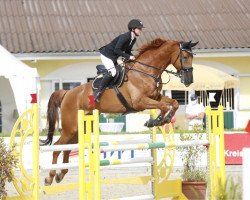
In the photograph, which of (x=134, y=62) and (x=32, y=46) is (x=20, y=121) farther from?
(x=32, y=46)

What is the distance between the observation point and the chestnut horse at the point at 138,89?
10.6 m

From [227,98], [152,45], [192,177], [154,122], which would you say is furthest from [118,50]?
[227,98]

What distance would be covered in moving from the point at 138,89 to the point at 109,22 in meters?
13.4

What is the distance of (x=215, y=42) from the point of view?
23.3 metres

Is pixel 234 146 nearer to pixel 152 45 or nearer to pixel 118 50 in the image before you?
pixel 152 45

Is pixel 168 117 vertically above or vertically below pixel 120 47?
below

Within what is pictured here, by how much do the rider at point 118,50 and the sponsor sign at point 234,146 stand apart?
4725 millimetres

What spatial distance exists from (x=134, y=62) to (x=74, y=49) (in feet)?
37.6

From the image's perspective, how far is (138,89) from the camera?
35.0 ft

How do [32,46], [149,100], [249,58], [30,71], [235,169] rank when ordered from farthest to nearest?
[249,58]
[32,46]
[30,71]
[235,169]
[149,100]

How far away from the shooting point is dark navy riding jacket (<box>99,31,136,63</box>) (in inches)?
413

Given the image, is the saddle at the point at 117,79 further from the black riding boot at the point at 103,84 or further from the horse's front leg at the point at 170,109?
the horse's front leg at the point at 170,109

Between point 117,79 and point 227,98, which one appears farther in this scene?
point 227,98

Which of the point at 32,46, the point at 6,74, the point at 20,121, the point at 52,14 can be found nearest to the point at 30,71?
the point at 6,74
